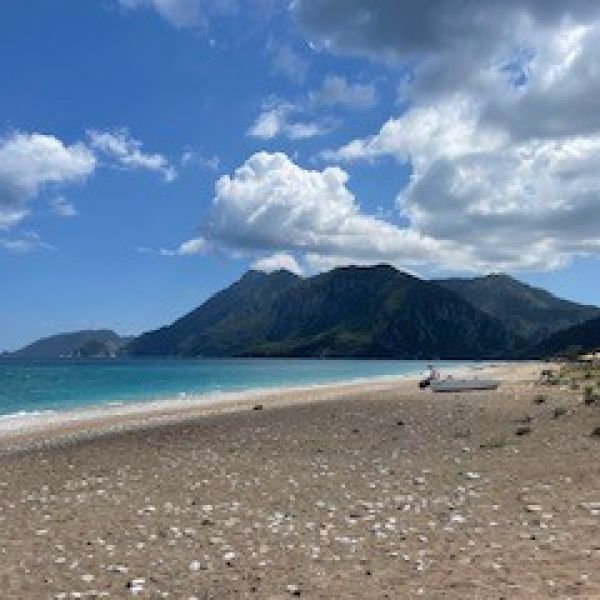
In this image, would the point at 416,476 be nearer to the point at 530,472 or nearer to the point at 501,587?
the point at 530,472

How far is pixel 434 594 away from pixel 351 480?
9.55 m

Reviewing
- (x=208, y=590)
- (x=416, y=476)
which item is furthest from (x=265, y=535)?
(x=416, y=476)

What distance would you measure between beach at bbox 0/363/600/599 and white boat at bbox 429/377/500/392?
25346mm

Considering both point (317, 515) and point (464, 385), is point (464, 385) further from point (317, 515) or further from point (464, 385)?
point (317, 515)

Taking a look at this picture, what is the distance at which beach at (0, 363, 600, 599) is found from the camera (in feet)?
41.3

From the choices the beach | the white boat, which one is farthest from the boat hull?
the beach

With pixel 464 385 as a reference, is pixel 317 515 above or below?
below

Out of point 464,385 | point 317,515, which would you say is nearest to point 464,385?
point 464,385

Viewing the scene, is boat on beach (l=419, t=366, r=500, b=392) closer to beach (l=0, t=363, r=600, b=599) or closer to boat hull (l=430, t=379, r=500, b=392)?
boat hull (l=430, t=379, r=500, b=392)

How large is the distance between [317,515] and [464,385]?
4352 centimetres

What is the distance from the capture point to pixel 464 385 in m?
59.2

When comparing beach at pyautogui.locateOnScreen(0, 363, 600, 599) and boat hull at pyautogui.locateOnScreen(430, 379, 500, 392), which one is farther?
boat hull at pyautogui.locateOnScreen(430, 379, 500, 392)

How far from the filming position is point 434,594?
1159cm

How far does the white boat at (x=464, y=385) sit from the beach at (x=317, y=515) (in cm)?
2535
